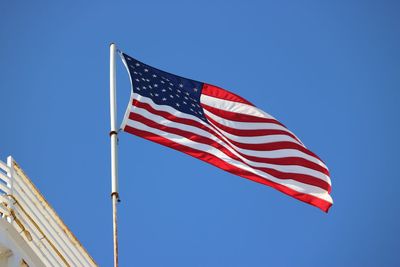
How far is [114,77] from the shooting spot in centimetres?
1670

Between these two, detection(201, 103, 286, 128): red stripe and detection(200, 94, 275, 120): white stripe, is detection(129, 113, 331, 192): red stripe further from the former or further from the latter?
detection(200, 94, 275, 120): white stripe

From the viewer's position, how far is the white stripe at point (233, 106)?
59.0ft

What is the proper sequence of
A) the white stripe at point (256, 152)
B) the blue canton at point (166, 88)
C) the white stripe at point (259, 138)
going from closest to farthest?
the white stripe at point (256, 152)
the blue canton at point (166, 88)
the white stripe at point (259, 138)

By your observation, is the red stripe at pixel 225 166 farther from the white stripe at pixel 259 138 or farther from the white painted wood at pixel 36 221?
the white painted wood at pixel 36 221

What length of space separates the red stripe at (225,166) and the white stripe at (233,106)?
6.56 feet

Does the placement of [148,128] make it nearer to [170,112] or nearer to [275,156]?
[170,112]

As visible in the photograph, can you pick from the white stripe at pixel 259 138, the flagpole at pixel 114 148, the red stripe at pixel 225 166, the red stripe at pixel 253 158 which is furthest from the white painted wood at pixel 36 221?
the white stripe at pixel 259 138

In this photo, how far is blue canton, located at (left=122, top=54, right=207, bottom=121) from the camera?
16.9 meters

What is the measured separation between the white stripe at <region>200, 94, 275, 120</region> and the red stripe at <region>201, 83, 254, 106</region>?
94mm

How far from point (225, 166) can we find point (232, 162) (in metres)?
0.20

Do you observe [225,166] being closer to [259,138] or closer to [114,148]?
[259,138]

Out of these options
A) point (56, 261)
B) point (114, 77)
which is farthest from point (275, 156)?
point (56, 261)

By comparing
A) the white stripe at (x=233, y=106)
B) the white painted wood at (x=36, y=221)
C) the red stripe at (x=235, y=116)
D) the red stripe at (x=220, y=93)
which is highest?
the red stripe at (x=220, y=93)

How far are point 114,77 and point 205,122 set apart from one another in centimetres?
203
